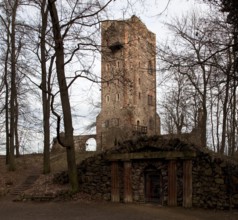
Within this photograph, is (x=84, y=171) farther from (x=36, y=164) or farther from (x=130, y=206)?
(x=36, y=164)

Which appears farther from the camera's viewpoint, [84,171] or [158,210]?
[84,171]

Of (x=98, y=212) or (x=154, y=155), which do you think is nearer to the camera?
(x=98, y=212)

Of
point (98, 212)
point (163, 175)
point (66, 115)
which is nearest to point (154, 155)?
point (163, 175)

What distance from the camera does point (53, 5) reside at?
20234 millimetres

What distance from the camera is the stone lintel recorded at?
18.7 metres

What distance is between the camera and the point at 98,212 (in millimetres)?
16922

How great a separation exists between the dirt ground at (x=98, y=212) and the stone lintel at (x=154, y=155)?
2.19m

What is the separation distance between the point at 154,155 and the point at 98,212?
4.07m

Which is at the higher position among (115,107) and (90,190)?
(115,107)

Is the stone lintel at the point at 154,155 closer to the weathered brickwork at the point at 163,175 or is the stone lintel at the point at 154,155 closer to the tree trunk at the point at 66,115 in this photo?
the weathered brickwork at the point at 163,175

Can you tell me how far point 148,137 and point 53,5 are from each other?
770 cm

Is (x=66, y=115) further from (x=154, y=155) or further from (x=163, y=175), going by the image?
(x=163, y=175)

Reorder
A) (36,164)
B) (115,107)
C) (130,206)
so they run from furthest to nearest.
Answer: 1. (115,107)
2. (36,164)
3. (130,206)

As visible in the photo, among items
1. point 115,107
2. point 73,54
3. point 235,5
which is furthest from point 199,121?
point 115,107
